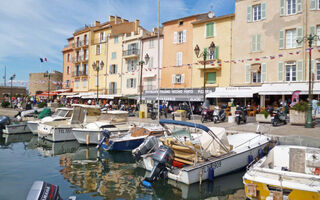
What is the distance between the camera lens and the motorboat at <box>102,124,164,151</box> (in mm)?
12688

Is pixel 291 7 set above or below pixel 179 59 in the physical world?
above

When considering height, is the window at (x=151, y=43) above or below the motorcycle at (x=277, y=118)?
above

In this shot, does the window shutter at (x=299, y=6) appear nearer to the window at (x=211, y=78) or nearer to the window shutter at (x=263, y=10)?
the window shutter at (x=263, y=10)

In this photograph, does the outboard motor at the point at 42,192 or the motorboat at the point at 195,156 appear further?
the motorboat at the point at 195,156

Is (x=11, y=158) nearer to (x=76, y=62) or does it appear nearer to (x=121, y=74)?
(x=121, y=74)

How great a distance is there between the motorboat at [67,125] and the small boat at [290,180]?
11769 mm

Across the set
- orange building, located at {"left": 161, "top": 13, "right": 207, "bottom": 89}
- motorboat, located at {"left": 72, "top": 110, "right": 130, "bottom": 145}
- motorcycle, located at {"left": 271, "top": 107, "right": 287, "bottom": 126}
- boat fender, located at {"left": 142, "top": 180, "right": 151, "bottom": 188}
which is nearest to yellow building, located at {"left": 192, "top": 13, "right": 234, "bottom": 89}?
orange building, located at {"left": 161, "top": 13, "right": 207, "bottom": 89}

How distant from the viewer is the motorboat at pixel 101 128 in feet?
47.8

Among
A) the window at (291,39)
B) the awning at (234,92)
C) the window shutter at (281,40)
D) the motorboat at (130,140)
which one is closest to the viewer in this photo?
the motorboat at (130,140)

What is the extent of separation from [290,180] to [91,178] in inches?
255

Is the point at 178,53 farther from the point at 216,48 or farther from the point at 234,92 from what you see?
the point at 234,92

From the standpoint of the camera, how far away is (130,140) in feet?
42.0

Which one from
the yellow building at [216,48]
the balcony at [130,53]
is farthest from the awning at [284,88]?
the balcony at [130,53]

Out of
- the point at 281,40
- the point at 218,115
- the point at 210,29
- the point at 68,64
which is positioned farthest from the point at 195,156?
the point at 68,64
